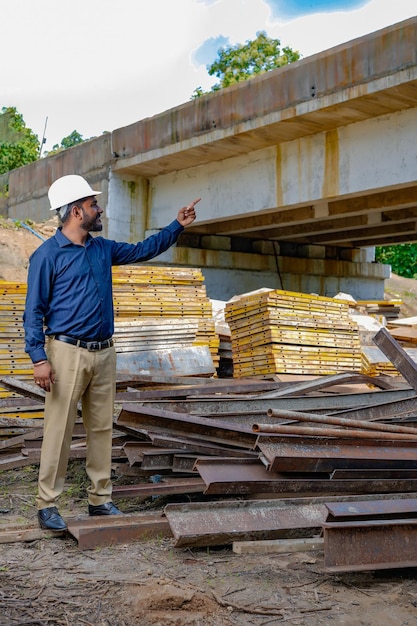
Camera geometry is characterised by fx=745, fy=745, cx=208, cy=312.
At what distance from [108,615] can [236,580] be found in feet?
2.44

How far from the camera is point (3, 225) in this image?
18.2 m

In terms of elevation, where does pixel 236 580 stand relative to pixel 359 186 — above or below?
below

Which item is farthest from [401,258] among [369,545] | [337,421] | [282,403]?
[369,545]

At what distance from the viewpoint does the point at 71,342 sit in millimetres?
4836

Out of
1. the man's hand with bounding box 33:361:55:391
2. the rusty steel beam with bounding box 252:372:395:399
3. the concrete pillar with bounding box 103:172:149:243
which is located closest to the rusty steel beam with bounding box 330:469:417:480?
the man's hand with bounding box 33:361:55:391

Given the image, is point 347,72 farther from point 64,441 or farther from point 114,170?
point 64,441

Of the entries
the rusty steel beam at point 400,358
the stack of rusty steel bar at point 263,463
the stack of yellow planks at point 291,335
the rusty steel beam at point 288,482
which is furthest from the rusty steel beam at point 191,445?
the stack of yellow planks at point 291,335

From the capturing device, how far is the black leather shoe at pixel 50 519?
185 inches

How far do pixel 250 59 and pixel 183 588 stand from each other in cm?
4354

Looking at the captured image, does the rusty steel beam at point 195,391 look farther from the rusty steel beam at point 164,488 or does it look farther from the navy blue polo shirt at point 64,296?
the navy blue polo shirt at point 64,296

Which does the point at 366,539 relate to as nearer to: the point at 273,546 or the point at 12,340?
the point at 273,546

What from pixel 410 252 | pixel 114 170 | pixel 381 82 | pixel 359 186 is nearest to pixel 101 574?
pixel 381 82

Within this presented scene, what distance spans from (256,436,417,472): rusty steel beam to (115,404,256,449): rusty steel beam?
0.69 ft

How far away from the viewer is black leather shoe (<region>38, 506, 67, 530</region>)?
15.4 feet
